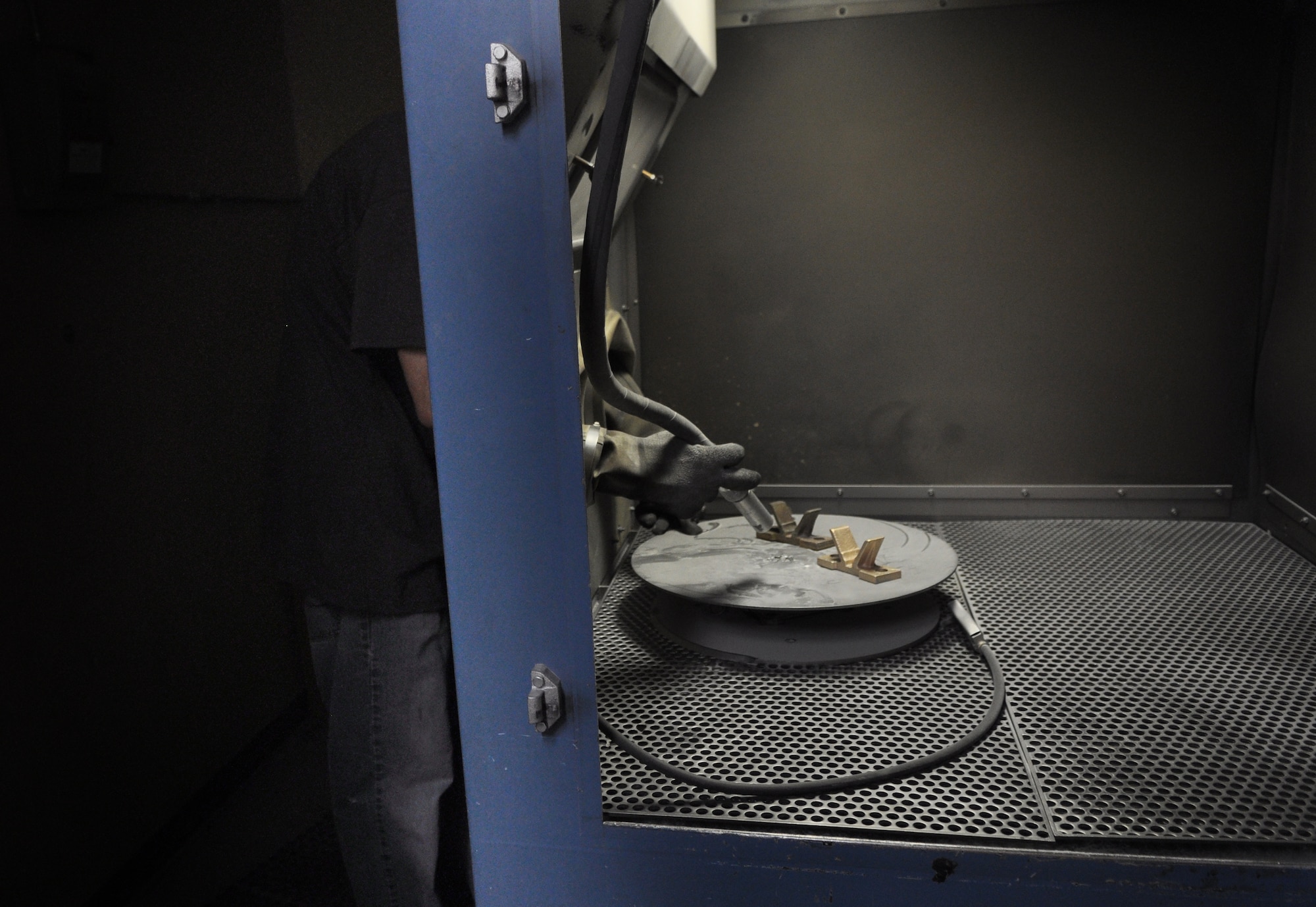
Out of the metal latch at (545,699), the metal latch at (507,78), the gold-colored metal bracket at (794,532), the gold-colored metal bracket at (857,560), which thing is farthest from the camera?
the gold-colored metal bracket at (794,532)

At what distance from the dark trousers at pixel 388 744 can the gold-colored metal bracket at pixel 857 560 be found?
0.55 m

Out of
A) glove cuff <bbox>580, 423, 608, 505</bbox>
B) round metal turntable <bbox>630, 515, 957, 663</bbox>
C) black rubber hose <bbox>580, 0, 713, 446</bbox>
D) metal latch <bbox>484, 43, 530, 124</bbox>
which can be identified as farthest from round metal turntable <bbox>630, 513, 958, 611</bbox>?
metal latch <bbox>484, 43, 530, 124</bbox>

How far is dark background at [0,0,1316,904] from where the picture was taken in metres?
1.56

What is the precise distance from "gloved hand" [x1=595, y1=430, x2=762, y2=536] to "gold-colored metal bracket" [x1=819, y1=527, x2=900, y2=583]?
210 mm

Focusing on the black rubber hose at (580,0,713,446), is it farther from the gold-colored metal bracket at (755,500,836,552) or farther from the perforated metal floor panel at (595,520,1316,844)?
the gold-colored metal bracket at (755,500,836,552)

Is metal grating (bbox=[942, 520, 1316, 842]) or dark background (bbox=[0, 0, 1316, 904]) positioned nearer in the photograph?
metal grating (bbox=[942, 520, 1316, 842])

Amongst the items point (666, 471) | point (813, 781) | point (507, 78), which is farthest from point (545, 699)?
point (507, 78)

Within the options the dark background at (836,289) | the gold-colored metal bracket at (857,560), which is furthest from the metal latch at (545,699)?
the dark background at (836,289)

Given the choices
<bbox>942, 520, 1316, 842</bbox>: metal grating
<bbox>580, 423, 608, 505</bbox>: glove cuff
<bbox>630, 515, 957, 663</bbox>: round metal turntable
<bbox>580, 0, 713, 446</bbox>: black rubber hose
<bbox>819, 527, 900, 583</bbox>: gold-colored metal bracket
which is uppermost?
<bbox>580, 0, 713, 446</bbox>: black rubber hose

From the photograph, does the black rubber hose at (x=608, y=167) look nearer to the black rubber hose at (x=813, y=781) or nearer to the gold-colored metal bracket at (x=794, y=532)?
the black rubber hose at (x=813, y=781)

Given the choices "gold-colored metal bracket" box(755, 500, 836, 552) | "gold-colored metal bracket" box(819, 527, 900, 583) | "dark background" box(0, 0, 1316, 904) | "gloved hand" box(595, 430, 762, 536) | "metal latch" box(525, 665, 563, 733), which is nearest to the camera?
"metal latch" box(525, 665, 563, 733)

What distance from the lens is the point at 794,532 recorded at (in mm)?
1358

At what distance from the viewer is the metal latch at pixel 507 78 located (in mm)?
683

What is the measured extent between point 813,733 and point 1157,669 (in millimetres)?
433
